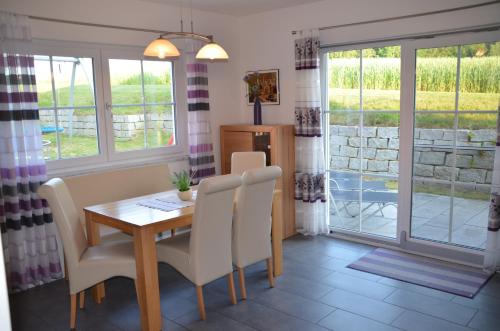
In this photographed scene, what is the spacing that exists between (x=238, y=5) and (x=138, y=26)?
1087mm

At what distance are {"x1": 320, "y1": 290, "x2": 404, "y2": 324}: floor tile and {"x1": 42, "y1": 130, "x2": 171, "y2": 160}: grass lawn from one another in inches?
96.2

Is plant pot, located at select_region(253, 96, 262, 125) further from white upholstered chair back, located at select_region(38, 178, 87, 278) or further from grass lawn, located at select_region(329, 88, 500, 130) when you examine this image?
white upholstered chair back, located at select_region(38, 178, 87, 278)

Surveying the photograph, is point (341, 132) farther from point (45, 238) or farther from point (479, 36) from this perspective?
point (45, 238)

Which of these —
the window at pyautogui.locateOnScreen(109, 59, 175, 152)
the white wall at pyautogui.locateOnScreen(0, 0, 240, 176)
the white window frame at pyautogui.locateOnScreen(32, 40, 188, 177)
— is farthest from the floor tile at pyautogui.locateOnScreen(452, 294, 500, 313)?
the window at pyautogui.locateOnScreen(109, 59, 175, 152)

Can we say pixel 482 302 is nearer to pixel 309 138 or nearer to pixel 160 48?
pixel 309 138

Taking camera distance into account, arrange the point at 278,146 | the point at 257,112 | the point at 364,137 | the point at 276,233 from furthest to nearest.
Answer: the point at 257,112 → the point at 278,146 → the point at 364,137 → the point at 276,233

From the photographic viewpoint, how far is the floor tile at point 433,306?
296cm

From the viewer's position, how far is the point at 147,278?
2812 millimetres

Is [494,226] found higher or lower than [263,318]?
higher

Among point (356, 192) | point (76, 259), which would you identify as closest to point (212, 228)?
point (76, 259)

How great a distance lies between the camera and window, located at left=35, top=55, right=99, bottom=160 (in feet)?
12.5

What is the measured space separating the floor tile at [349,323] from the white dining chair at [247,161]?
5.36ft

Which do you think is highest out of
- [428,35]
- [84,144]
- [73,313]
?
[428,35]

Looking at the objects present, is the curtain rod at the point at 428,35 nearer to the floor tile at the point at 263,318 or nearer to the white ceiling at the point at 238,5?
the white ceiling at the point at 238,5
